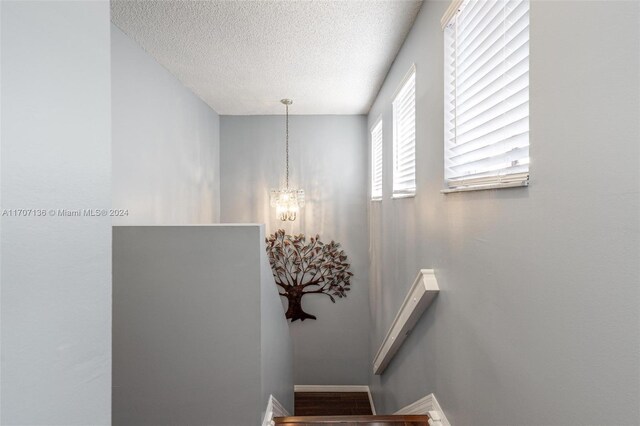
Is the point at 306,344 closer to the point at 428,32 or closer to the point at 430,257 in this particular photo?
the point at 430,257

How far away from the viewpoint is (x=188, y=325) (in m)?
2.00

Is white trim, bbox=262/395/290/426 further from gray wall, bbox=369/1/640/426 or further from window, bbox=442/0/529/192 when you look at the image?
window, bbox=442/0/529/192

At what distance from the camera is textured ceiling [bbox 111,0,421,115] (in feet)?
7.62

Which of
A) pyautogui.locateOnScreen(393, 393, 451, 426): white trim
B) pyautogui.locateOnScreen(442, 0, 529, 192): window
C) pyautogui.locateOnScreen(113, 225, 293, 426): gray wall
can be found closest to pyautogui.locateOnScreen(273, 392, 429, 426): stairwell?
pyautogui.locateOnScreen(393, 393, 451, 426): white trim

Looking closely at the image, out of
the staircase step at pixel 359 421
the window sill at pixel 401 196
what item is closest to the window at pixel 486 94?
the window sill at pixel 401 196

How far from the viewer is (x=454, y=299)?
1706 mm

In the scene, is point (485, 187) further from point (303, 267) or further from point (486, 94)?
point (303, 267)

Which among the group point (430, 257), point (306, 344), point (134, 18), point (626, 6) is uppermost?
point (134, 18)

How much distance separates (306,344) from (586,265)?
4667 millimetres

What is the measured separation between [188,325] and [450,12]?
1.89m

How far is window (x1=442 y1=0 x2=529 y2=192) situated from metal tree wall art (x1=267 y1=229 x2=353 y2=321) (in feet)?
11.2

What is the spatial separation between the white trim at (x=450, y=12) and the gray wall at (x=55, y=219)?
52.5 inches

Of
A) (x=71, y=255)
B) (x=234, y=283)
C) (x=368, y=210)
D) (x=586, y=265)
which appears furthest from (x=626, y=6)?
(x=368, y=210)

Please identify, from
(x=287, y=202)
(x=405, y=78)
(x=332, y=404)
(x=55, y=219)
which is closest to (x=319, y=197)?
(x=287, y=202)
